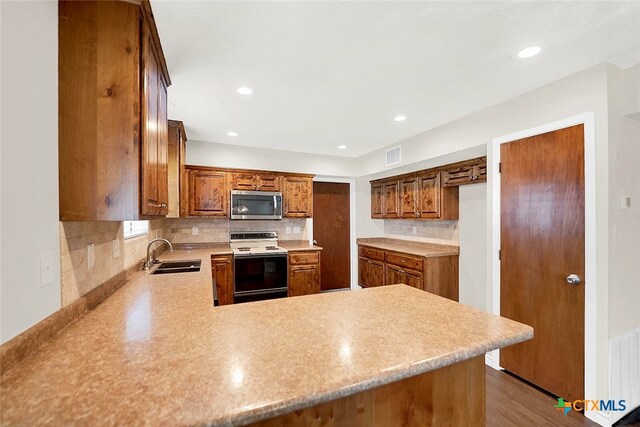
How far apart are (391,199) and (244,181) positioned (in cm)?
232

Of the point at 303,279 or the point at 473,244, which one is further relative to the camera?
the point at 303,279

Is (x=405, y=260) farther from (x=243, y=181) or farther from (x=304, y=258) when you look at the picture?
(x=243, y=181)

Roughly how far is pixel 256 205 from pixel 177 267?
1516 millimetres

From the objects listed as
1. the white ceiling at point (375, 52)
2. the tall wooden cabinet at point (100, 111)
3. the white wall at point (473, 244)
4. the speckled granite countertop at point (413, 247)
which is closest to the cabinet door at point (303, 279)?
the speckled granite countertop at point (413, 247)

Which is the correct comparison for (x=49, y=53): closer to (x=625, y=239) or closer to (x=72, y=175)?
(x=72, y=175)

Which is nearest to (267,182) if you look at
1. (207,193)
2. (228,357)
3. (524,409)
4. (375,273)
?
(207,193)

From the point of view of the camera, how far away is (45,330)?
963mm

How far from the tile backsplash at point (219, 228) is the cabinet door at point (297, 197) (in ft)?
1.04

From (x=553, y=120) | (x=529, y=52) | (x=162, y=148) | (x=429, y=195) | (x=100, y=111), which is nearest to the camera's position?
(x=100, y=111)

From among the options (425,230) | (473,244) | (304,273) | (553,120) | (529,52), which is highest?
(529,52)

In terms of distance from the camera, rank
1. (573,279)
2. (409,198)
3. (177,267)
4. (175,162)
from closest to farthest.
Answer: (573,279)
(177,267)
(175,162)
(409,198)

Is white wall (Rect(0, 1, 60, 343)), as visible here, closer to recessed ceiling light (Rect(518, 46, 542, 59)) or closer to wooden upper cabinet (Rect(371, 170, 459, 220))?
recessed ceiling light (Rect(518, 46, 542, 59))

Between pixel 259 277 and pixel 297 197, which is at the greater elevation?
pixel 297 197

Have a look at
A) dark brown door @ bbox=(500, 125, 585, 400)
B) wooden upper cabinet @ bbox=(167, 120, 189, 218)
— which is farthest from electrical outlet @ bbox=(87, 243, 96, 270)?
dark brown door @ bbox=(500, 125, 585, 400)
